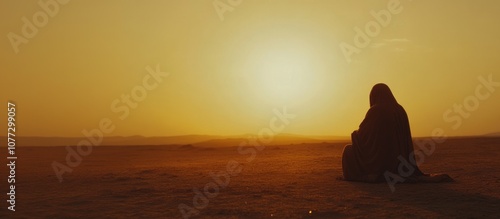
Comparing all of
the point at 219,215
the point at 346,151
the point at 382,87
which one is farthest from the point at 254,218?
the point at 382,87

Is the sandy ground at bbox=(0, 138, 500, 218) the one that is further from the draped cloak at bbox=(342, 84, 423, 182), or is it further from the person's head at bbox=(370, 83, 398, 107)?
the person's head at bbox=(370, 83, 398, 107)

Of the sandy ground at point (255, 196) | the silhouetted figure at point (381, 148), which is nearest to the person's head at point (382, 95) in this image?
the silhouetted figure at point (381, 148)

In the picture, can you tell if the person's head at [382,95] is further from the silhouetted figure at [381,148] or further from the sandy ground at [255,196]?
the sandy ground at [255,196]

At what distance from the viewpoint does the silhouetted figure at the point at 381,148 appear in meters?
12.9

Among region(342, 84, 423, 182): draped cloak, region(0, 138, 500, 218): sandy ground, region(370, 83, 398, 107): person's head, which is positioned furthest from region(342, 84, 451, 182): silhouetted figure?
region(0, 138, 500, 218): sandy ground

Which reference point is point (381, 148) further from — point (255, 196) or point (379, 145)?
point (255, 196)

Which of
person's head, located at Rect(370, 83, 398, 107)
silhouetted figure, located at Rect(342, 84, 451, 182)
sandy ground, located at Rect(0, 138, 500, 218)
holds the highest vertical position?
person's head, located at Rect(370, 83, 398, 107)

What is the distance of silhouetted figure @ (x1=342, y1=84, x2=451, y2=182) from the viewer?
42.2 feet

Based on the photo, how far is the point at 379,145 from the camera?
1299 cm

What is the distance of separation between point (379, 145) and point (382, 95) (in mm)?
1508

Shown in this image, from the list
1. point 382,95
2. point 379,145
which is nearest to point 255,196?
point 379,145

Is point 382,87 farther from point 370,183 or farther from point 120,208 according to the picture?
point 120,208

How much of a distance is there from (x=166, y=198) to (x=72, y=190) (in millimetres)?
2730

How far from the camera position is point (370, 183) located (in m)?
12.7
